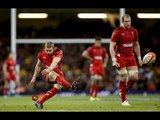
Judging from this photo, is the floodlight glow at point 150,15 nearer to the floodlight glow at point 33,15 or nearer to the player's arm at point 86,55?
the floodlight glow at point 33,15

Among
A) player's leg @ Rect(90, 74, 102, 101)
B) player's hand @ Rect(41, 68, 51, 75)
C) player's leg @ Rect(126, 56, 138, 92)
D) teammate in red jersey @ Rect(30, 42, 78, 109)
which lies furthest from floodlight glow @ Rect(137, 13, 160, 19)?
player's hand @ Rect(41, 68, 51, 75)

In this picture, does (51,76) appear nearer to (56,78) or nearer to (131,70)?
(56,78)

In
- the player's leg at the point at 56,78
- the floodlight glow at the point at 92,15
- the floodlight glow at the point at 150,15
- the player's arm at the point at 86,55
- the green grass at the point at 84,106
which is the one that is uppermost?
the floodlight glow at the point at 92,15

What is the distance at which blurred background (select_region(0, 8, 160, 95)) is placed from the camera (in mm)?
24031

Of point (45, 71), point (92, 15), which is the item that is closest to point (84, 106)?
point (45, 71)

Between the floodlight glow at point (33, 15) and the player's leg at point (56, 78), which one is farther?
the floodlight glow at point (33, 15)

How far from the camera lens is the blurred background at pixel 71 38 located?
2403 cm

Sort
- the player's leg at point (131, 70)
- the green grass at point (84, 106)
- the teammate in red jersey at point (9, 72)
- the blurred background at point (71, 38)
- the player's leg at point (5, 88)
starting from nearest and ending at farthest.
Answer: the green grass at point (84, 106) → the player's leg at point (131, 70) → the player's leg at point (5, 88) → the teammate in red jersey at point (9, 72) → the blurred background at point (71, 38)

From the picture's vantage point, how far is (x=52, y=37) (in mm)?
24844

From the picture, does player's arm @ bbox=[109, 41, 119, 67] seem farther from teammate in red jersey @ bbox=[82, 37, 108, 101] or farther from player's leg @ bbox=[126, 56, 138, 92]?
teammate in red jersey @ bbox=[82, 37, 108, 101]

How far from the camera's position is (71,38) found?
25.0 meters

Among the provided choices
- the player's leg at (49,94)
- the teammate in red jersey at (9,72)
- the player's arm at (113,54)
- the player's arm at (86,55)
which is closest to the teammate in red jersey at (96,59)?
the player's arm at (86,55)

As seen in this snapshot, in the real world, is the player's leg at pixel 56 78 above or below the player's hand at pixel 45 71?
below
